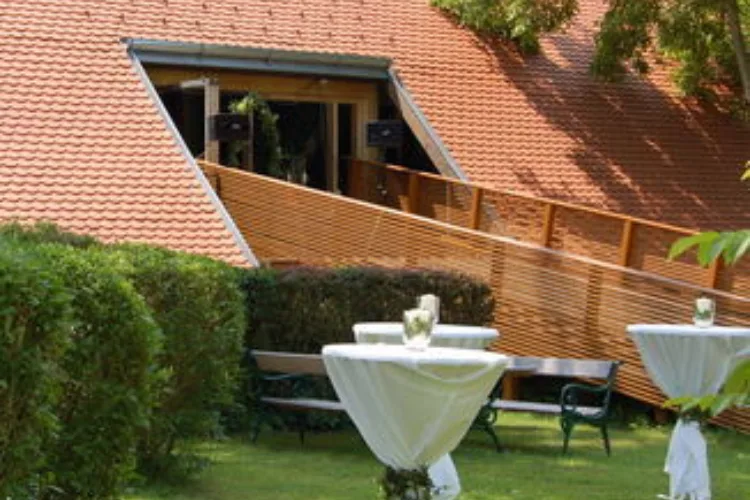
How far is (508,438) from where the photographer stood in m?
15.0

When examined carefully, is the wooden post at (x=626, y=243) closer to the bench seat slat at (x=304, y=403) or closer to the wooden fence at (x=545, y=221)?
the wooden fence at (x=545, y=221)

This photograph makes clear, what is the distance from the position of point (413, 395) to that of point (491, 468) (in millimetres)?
4311

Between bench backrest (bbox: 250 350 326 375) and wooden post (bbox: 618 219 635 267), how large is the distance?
4.68 meters

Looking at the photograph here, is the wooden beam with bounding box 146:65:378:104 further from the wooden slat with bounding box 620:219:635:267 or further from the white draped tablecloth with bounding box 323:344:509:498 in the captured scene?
the white draped tablecloth with bounding box 323:344:509:498

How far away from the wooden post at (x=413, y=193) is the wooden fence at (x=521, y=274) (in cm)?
279

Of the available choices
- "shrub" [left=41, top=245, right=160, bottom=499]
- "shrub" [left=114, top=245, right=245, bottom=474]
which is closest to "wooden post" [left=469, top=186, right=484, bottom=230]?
"shrub" [left=114, top=245, right=245, bottom=474]

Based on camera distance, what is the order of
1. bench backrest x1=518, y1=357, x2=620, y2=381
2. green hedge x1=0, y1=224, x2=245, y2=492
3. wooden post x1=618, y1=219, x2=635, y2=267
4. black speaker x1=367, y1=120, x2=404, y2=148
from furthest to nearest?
black speaker x1=367, y1=120, x2=404, y2=148 → wooden post x1=618, y1=219, x2=635, y2=267 → bench backrest x1=518, y1=357, x2=620, y2=381 → green hedge x1=0, y1=224, x2=245, y2=492

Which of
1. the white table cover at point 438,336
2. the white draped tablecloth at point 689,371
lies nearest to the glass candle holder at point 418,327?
the white table cover at point 438,336

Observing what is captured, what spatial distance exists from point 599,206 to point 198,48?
6.35 metres

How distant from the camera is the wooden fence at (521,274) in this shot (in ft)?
53.3

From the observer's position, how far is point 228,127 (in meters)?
21.4

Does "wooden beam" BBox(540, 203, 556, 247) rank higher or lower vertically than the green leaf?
lower

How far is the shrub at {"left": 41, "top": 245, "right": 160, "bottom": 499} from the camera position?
804cm

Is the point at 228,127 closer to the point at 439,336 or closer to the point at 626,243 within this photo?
the point at 626,243
